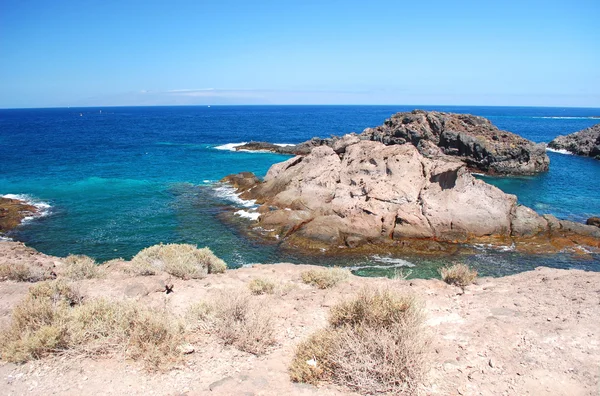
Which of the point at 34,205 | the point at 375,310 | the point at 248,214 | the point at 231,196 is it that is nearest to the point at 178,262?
the point at 375,310

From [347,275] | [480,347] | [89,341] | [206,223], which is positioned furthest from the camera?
[206,223]

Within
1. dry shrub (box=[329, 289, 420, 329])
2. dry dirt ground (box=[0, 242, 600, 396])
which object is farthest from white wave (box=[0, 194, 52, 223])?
dry shrub (box=[329, 289, 420, 329])

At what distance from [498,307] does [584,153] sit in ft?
195

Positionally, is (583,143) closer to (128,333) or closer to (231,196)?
(231,196)

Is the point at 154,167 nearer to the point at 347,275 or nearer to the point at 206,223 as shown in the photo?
the point at 206,223

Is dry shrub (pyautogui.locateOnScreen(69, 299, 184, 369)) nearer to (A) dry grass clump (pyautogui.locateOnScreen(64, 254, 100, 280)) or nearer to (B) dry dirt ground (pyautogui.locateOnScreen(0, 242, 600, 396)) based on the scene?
(B) dry dirt ground (pyautogui.locateOnScreen(0, 242, 600, 396))

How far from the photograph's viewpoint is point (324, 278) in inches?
467

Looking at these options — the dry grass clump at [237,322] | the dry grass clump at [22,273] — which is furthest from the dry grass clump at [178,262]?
the dry grass clump at [237,322]

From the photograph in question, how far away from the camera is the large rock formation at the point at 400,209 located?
69.1 ft

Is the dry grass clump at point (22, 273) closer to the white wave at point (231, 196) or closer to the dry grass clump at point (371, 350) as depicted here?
the dry grass clump at point (371, 350)

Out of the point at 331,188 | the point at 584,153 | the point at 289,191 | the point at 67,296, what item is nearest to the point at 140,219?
the point at 289,191

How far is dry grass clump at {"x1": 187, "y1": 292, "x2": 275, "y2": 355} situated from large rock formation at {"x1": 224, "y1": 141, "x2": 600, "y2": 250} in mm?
12266

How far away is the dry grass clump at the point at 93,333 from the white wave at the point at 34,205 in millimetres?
20883

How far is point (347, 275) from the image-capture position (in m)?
12.5
